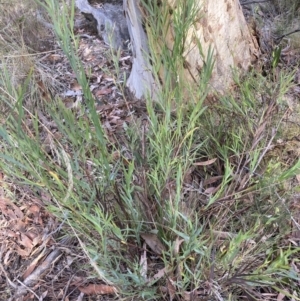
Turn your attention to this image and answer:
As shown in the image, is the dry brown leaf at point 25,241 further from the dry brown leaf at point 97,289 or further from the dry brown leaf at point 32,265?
the dry brown leaf at point 97,289

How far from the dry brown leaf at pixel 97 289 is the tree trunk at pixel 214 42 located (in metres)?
0.86

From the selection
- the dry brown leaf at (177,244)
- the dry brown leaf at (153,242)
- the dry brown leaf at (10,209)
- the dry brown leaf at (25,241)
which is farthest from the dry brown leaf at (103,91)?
the dry brown leaf at (177,244)

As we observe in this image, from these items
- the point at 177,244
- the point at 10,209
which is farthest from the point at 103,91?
the point at 177,244

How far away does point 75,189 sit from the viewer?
1.24 m

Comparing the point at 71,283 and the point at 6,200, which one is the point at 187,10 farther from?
the point at 6,200

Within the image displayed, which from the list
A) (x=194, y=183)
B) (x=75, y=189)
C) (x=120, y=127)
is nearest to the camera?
(x=75, y=189)

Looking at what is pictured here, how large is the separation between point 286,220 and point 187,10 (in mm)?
807

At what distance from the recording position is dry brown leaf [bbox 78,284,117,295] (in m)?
1.39

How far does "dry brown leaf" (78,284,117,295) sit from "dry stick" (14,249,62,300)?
0.19 metres

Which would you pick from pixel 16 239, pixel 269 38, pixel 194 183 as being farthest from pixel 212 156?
pixel 269 38

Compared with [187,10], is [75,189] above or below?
below

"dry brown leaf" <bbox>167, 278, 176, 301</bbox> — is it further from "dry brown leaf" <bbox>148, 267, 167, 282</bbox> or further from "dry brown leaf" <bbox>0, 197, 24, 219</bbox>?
"dry brown leaf" <bbox>0, 197, 24, 219</bbox>

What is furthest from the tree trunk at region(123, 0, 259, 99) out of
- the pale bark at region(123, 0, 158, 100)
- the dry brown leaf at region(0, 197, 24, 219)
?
the dry brown leaf at region(0, 197, 24, 219)

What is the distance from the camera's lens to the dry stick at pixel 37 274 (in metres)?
1.49
